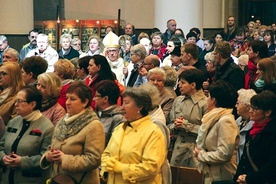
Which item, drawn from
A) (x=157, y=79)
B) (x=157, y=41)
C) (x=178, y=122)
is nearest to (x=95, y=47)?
(x=157, y=41)

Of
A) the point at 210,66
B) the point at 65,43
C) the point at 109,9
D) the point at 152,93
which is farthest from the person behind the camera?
the point at 109,9

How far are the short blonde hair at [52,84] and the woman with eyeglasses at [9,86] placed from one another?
1.68ft

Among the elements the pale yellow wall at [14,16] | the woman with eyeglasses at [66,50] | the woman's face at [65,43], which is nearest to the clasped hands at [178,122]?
the woman with eyeglasses at [66,50]

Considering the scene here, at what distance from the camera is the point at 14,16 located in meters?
23.7

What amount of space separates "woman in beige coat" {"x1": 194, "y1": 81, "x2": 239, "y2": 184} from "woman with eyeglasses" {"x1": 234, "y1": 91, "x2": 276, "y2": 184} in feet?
1.08

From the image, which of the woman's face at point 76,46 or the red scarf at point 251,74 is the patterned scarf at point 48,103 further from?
the woman's face at point 76,46

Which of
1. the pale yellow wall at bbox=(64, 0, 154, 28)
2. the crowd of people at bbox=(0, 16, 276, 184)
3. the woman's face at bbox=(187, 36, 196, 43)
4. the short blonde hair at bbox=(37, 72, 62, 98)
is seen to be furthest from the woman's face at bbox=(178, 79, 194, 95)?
the pale yellow wall at bbox=(64, 0, 154, 28)

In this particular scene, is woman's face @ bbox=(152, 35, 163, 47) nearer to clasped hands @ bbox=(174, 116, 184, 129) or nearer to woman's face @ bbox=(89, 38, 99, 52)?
woman's face @ bbox=(89, 38, 99, 52)

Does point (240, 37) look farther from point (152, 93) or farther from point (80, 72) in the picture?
point (152, 93)

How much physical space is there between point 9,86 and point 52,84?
750 mm

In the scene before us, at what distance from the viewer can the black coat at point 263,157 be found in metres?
8.90

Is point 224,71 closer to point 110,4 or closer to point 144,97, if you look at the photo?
point 144,97

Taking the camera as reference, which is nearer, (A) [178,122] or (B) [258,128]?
(B) [258,128]

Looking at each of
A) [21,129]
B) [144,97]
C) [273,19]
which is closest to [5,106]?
[21,129]
